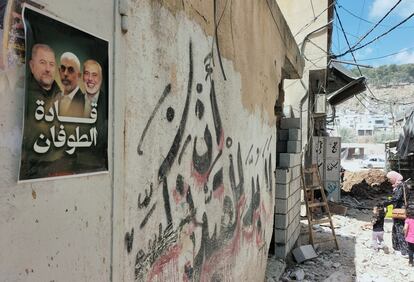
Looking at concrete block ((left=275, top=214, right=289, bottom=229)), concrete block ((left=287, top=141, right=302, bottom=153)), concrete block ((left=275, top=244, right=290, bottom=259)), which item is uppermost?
concrete block ((left=287, top=141, right=302, bottom=153))

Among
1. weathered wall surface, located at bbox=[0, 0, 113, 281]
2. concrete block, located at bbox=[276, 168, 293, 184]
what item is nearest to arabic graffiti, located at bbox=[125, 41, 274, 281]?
weathered wall surface, located at bbox=[0, 0, 113, 281]

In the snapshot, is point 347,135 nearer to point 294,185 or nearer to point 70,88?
point 294,185

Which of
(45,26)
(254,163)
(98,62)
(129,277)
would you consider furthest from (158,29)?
(254,163)

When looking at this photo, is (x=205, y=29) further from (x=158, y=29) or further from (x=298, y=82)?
(x=298, y=82)

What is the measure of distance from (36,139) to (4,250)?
0.34 m

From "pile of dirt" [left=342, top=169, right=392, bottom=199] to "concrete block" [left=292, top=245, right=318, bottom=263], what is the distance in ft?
31.3

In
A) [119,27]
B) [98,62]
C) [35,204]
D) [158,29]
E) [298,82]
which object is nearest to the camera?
[35,204]

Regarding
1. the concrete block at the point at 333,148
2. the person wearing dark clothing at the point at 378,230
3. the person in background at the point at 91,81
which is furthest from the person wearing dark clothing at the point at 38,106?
the concrete block at the point at 333,148

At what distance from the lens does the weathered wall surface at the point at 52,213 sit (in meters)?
1.15

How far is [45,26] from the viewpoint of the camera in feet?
4.13

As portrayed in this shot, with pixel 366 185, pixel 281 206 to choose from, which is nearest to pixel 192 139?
pixel 281 206

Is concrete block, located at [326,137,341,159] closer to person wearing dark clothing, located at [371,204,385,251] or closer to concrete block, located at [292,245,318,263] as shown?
person wearing dark clothing, located at [371,204,385,251]

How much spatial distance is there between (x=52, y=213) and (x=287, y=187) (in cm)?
523

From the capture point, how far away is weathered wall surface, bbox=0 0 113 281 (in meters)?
1.15
